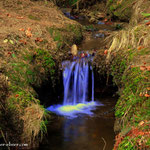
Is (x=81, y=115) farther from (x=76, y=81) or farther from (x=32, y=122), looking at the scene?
(x=32, y=122)

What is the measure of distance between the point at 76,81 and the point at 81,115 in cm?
119

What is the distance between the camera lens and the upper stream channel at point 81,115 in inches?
174

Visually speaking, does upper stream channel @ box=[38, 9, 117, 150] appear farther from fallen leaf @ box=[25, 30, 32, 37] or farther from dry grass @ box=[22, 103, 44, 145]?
fallen leaf @ box=[25, 30, 32, 37]

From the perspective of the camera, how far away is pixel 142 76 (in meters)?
4.34

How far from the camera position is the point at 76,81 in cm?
656

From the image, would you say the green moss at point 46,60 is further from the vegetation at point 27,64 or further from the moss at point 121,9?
the moss at point 121,9

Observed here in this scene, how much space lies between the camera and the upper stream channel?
14.5 ft

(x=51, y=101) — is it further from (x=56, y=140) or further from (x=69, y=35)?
(x=69, y=35)

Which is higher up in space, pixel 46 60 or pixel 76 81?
pixel 46 60

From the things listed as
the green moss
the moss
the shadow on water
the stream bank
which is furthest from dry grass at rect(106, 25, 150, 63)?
the moss

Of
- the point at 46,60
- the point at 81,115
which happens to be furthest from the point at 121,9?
the point at 81,115

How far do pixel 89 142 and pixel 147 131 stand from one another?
158 cm

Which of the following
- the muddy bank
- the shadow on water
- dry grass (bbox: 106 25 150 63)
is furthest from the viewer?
dry grass (bbox: 106 25 150 63)

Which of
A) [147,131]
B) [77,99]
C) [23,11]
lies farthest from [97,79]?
[23,11]
